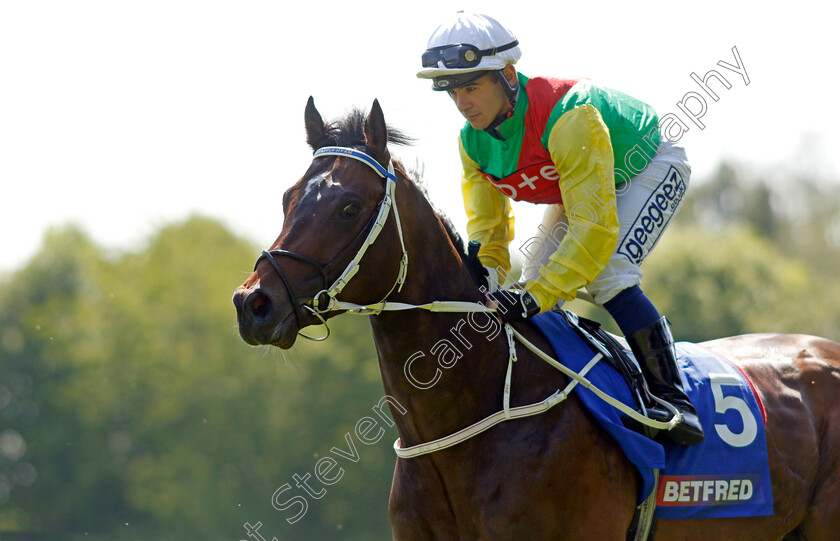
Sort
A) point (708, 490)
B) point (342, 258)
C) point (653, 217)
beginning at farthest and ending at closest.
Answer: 1. point (653, 217)
2. point (708, 490)
3. point (342, 258)

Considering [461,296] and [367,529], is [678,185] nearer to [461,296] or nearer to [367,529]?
[461,296]

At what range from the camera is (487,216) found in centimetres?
470

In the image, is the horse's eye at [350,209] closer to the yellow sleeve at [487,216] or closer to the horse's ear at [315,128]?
the horse's ear at [315,128]

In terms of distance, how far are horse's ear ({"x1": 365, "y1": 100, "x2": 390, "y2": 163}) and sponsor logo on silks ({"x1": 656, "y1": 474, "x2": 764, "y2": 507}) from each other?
2034 mm

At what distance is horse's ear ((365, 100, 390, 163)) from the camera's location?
3613 millimetres

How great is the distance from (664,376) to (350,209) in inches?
69.0

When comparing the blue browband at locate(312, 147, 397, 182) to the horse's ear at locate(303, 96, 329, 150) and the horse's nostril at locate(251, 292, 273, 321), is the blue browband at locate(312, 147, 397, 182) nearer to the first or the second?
the horse's ear at locate(303, 96, 329, 150)

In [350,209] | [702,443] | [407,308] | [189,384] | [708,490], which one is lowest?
[189,384]

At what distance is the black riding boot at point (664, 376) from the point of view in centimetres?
396

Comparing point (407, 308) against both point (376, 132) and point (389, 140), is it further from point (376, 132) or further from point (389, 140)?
point (389, 140)

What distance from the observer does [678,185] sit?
445 centimetres

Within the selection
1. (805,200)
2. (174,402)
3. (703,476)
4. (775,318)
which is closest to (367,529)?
(174,402)

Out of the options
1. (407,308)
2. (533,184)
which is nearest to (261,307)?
(407,308)

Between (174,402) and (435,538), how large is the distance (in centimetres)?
2015
